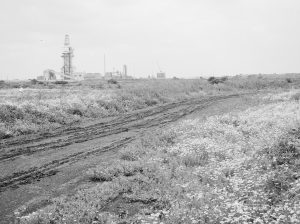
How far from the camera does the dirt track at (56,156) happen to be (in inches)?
449

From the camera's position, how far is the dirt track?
1141cm

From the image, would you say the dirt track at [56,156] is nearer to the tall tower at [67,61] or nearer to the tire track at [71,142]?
the tire track at [71,142]

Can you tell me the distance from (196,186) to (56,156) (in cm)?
813

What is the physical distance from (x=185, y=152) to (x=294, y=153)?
4.43m

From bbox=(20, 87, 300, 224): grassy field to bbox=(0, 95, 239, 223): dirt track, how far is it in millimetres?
1106

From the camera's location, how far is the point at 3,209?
9.80 metres

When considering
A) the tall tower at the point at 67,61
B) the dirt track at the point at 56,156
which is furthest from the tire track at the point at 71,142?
the tall tower at the point at 67,61

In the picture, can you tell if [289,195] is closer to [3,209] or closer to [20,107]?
[3,209]

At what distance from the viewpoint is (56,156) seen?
16.1m

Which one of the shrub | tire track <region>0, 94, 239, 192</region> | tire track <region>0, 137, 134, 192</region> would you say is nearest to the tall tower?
tire track <region>0, 94, 239, 192</region>

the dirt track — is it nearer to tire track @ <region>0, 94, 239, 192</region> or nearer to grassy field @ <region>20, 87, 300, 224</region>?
tire track @ <region>0, 94, 239, 192</region>

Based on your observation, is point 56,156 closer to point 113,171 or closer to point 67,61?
point 113,171

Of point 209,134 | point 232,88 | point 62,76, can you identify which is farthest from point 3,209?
point 62,76

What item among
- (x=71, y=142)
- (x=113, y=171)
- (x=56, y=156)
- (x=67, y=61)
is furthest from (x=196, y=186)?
(x=67, y=61)
